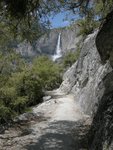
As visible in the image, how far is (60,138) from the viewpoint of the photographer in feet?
47.2

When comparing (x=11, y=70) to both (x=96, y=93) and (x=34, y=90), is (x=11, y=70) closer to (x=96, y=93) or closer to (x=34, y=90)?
(x=96, y=93)

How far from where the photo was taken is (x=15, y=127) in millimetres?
17828

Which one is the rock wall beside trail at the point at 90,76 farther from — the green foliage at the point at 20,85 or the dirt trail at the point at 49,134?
the green foliage at the point at 20,85

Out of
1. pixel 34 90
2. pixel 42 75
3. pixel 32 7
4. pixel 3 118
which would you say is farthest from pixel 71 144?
pixel 42 75

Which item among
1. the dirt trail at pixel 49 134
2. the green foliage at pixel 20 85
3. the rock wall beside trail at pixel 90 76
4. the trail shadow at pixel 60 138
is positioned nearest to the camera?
the trail shadow at pixel 60 138

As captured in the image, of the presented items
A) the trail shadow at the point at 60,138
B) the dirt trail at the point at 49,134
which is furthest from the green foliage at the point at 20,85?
the trail shadow at the point at 60,138

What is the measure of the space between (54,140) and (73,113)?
8.93 meters

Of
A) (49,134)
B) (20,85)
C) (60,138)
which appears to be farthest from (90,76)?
(60,138)

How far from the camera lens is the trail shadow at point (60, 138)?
12773 mm

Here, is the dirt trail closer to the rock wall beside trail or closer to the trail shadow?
the trail shadow

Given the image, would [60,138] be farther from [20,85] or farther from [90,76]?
[20,85]

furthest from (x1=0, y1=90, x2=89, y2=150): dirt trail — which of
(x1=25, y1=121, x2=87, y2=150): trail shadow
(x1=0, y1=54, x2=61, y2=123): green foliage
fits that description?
(x1=0, y1=54, x2=61, y2=123): green foliage

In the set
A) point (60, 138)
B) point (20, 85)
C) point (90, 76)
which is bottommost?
point (20, 85)

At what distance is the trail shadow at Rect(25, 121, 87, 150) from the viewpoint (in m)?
12.8
